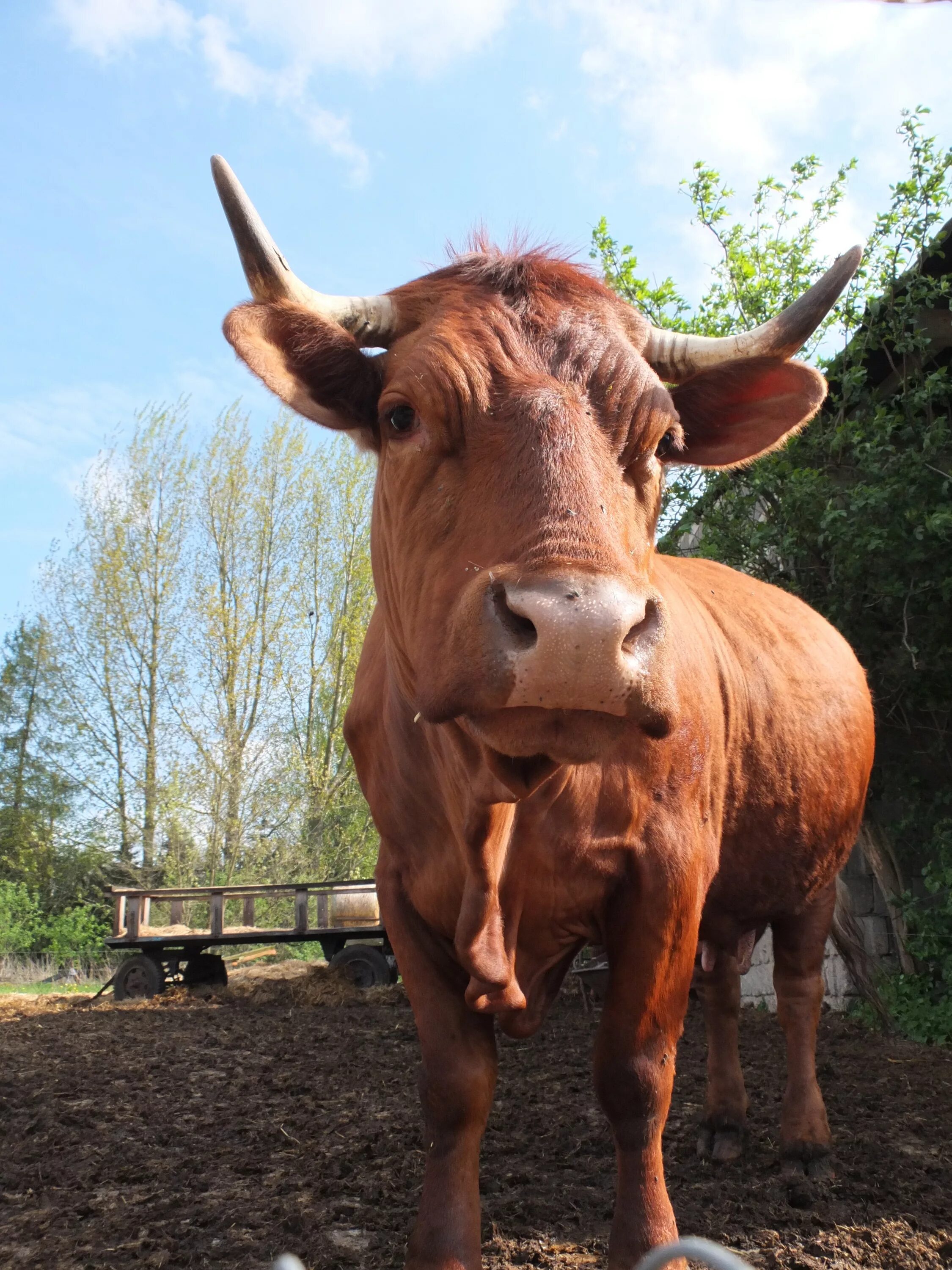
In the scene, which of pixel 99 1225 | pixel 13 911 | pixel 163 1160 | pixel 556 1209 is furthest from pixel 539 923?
pixel 13 911

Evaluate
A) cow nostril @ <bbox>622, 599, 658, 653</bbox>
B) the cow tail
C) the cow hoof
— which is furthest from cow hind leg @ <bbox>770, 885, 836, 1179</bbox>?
cow nostril @ <bbox>622, 599, 658, 653</bbox>

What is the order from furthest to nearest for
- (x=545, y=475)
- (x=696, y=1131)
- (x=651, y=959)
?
(x=696, y=1131) → (x=651, y=959) → (x=545, y=475)

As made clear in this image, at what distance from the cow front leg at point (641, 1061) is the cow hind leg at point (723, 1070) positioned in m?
1.54

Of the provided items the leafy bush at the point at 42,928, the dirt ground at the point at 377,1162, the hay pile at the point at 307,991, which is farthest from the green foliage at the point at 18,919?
the dirt ground at the point at 377,1162

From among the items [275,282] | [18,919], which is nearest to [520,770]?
[275,282]

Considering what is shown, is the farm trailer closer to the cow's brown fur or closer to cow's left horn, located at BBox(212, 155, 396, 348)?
the cow's brown fur

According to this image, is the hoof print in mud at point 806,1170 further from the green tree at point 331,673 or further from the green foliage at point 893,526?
the green tree at point 331,673

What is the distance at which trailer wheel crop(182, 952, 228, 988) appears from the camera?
498 inches

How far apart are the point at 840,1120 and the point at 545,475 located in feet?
11.7

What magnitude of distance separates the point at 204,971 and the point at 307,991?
9.12 ft

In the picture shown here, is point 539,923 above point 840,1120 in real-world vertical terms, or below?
above

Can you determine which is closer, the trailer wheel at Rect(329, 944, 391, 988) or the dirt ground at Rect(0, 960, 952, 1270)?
the dirt ground at Rect(0, 960, 952, 1270)

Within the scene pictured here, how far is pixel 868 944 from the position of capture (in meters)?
7.62

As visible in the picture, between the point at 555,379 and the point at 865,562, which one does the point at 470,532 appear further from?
→ the point at 865,562
